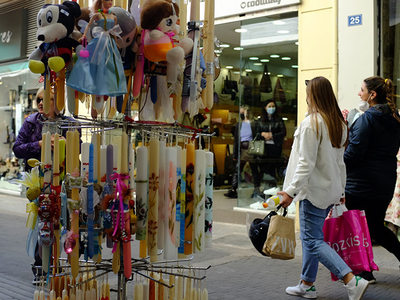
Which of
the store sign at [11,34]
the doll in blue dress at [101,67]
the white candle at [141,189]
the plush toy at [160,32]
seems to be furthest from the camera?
the store sign at [11,34]

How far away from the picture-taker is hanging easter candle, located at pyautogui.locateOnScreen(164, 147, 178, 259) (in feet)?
10.3

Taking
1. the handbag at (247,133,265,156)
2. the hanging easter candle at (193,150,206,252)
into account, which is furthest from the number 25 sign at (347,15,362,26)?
the hanging easter candle at (193,150,206,252)

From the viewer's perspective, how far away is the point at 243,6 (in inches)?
343

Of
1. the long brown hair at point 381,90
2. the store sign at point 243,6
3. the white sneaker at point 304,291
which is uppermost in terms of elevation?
the store sign at point 243,6

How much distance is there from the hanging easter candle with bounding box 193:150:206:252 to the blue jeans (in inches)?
52.1

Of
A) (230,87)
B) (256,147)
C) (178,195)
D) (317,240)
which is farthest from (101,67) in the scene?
(230,87)

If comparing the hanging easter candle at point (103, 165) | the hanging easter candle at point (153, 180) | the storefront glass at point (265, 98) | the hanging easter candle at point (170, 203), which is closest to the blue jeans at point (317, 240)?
the hanging easter candle at point (170, 203)

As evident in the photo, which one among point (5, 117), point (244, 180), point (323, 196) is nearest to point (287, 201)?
point (323, 196)

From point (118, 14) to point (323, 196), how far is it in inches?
92.3

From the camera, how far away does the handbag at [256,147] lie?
8.95 metres

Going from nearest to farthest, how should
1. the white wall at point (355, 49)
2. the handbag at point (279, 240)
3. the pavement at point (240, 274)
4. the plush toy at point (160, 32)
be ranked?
1. the plush toy at point (160, 32)
2. the handbag at point (279, 240)
3. the pavement at point (240, 274)
4. the white wall at point (355, 49)

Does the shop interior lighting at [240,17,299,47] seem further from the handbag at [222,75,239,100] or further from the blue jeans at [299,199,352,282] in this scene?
the blue jeans at [299,199,352,282]

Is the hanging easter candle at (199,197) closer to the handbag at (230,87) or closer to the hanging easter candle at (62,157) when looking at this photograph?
the hanging easter candle at (62,157)

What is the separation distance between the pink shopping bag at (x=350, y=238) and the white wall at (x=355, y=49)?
297 centimetres
